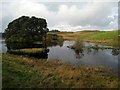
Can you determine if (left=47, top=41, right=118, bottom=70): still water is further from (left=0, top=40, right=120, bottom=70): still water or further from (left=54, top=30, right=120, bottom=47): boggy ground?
(left=54, top=30, right=120, bottom=47): boggy ground

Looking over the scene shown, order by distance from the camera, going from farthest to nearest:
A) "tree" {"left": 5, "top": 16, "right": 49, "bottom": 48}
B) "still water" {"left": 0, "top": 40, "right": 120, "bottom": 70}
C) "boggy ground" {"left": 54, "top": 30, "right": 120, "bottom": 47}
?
"tree" {"left": 5, "top": 16, "right": 49, "bottom": 48} < "boggy ground" {"left": 54, "top": 30, "right": 120, "bottom": 47} < "still water" {"left": 0, "top": 40, "right": 120, "bottom": 70}

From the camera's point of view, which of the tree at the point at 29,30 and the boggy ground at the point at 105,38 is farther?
the tree at the point at 29,30

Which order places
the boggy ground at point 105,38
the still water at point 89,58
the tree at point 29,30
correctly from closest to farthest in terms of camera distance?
the still water at point 89,58
the boggy ground at point 105,38
the tree at point 29,30

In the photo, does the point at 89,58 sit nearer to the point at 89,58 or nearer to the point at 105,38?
the point at 89,58

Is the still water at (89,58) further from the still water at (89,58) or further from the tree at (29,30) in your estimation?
the tree at (29,30)

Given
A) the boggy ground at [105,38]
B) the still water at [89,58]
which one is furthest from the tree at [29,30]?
the still water at [89,58]

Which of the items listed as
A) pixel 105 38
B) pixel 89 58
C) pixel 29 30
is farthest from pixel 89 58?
pixel 105 38

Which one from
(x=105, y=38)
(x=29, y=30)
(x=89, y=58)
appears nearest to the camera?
(x=89, y=58)

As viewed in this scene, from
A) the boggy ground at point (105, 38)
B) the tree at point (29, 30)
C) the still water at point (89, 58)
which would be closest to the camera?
the still water at point (89, 58)

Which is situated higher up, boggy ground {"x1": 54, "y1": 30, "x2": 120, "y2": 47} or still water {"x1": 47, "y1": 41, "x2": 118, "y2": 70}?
boggy ground {"x1": 54, "y1": 30, "x2": 120, "y2": 47}

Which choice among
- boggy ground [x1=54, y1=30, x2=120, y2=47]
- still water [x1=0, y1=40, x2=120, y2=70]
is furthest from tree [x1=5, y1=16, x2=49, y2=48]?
still water [x1=0, y1=40, x2=120, y2=70]

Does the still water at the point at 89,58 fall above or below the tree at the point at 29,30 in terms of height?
below

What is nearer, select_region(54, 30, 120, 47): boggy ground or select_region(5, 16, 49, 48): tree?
select_region(54, 30, 120, 47): boggy ground

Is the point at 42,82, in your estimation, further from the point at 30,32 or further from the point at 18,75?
the point at 30,32
